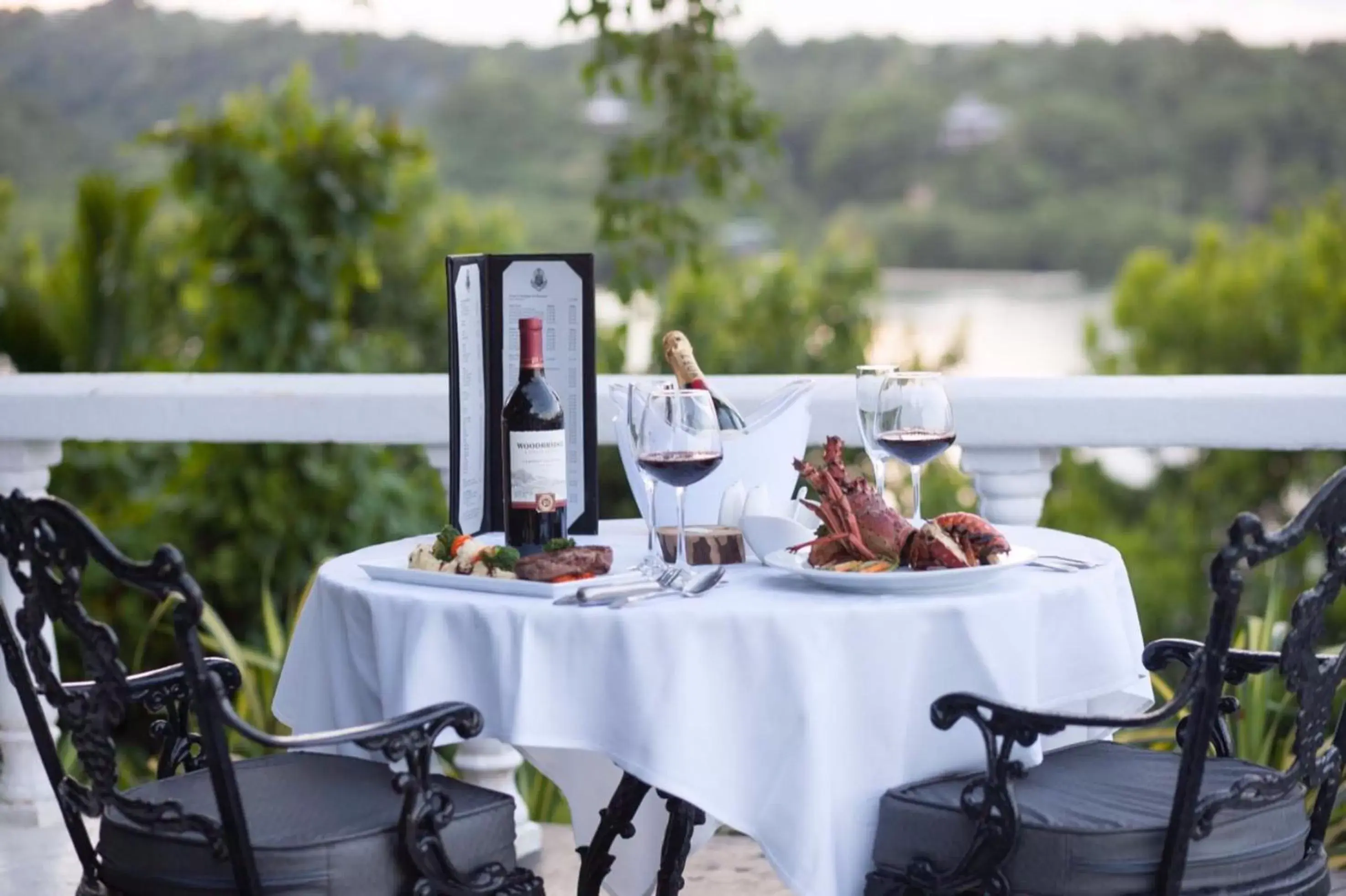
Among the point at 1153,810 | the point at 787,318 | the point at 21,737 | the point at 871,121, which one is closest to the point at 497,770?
the point at 21,737

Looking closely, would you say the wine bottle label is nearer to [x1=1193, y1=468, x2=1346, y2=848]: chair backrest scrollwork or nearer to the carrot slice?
the carrot slice

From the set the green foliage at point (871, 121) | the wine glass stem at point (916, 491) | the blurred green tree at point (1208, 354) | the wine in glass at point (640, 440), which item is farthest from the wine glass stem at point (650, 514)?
the blurred green tree at point (1208, 354)

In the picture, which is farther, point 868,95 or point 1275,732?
point 868,95

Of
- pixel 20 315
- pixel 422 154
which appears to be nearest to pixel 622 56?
pixel 422 154

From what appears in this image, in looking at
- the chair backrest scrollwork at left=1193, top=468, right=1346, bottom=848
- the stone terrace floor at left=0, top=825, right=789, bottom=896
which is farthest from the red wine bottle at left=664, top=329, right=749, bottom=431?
the stone terrace floor at left=0, top=825, right=789, bottom=896

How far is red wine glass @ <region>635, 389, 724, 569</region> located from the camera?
2035 mm

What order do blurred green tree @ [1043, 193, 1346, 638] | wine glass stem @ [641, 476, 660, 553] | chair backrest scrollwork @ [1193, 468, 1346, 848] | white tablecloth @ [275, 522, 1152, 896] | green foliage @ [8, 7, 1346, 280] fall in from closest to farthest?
1. chair backrest scrollwork @ [1193, 468, 1346, 848]
2. white tablecloth @ [275, 522, 1152, 896]
3. wine glass stem @ [641, 476, 660, 553]
4. blurred green tree @ [1043, 193, 1346, 638]
5. green foliage @ [8, 7, 1346, 280]

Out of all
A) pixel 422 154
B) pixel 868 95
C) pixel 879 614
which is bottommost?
pixel 879 614

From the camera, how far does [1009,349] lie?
9.41 meters

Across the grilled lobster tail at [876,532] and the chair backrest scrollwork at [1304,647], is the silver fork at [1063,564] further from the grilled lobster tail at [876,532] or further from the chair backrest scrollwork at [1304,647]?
the chair backrest scrollwork at [1304,647]

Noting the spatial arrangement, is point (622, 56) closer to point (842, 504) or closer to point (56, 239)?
point (842, 504)

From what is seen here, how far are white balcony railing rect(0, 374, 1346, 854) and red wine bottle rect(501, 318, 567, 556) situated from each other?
2.98 ft

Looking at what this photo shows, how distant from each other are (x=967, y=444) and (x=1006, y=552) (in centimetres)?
101

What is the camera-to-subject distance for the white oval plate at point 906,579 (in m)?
1.96
